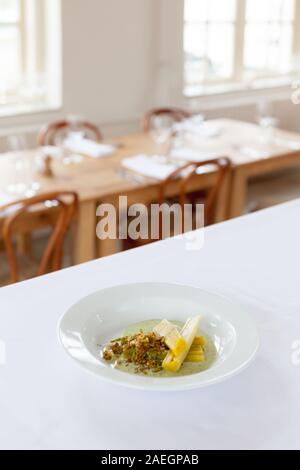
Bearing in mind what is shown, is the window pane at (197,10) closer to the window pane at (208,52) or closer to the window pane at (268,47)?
the window pane at (208,52)

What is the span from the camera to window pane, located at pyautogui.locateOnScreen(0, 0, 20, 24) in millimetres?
3879

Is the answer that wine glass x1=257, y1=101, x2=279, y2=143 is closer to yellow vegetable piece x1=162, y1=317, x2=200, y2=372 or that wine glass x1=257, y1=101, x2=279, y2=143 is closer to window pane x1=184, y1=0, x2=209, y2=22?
window pane x1=184, y1=0, x2=209, y2=22

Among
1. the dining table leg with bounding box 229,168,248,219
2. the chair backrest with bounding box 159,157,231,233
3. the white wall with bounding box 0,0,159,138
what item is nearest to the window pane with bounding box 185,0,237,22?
the white wall with bounding box 0,0,159,138

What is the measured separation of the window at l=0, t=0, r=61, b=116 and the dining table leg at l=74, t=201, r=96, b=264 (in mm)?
1403

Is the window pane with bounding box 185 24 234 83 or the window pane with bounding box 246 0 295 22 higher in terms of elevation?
the window pane with bounding box 246 0 295 22

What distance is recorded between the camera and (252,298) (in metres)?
1.21

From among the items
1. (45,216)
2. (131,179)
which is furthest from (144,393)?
(131,179)

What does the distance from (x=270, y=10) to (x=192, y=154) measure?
7.93ft

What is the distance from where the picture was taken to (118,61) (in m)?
4.23

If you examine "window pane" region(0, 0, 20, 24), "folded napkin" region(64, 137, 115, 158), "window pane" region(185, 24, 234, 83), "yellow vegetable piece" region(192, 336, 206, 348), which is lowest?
"folded napkin" region(64, 137, 115, 158)

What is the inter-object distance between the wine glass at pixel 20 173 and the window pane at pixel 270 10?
110 inches

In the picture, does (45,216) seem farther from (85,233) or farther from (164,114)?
(164,114)

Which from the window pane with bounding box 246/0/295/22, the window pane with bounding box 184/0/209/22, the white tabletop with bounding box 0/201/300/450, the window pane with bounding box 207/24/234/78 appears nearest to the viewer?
the white tabletop with bounding box 0/201/300/450
